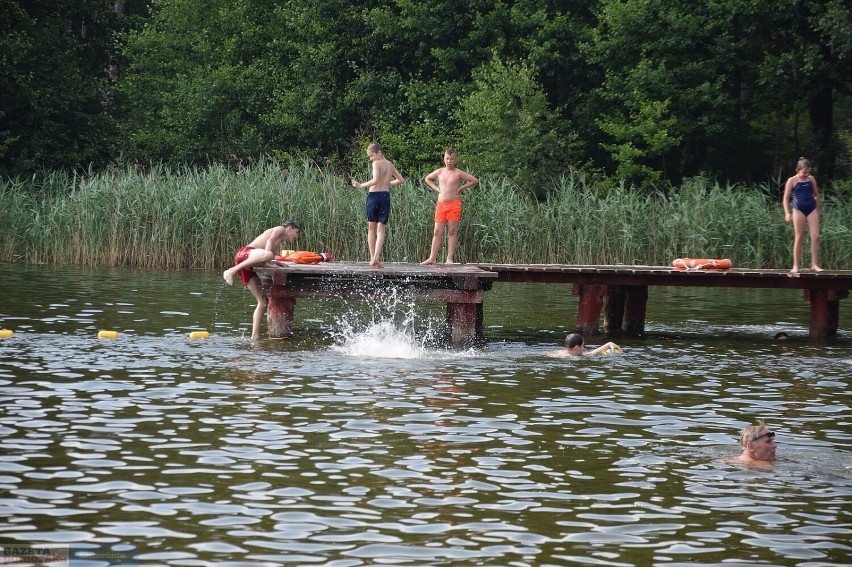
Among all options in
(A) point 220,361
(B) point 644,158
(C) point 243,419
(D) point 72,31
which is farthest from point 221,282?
(D) point 72,31

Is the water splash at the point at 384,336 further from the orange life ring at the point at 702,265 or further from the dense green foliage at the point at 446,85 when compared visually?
the dense green foliage at the point at 446,85

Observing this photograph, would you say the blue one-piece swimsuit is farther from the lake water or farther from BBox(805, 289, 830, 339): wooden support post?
the lake water

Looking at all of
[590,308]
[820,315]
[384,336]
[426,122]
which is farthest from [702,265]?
[426,122]

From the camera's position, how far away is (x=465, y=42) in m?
38.2

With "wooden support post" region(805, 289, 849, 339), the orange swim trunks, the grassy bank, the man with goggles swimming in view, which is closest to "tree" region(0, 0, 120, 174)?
the grassy bank

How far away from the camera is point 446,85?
37781 mm

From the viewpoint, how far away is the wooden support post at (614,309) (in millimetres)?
18172

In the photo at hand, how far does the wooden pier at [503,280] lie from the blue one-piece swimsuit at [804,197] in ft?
3.14

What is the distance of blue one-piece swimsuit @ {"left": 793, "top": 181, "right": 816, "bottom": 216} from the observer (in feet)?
56.0

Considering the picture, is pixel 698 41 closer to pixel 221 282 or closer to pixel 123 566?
pixel 221 282

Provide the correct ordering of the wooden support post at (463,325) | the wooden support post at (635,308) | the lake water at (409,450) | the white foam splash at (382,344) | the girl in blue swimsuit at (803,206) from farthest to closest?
the wooden support post at (635,308)
the girl in blue swimsuit at (803,206)
the wooden support post at (463,325)
the white foam splash at (382,344)
the lake water at (409,450)

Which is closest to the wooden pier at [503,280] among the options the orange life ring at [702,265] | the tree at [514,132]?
the orange life ring at [702,265]

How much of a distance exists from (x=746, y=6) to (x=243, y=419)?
27596 millimetres

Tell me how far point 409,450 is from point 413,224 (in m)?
15.5
